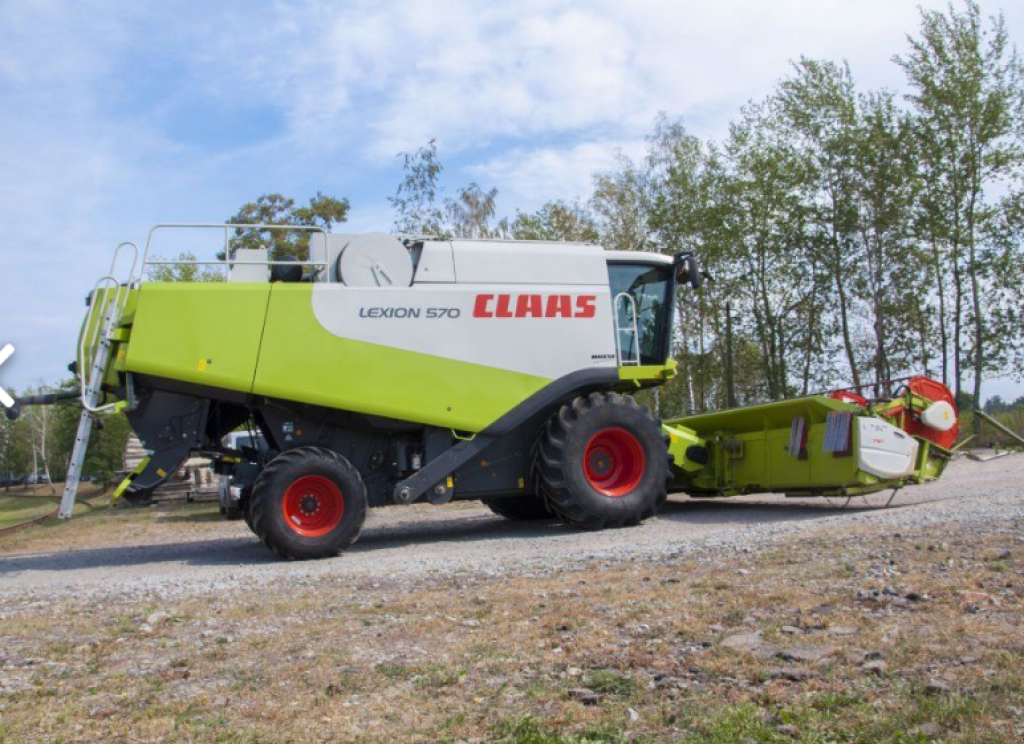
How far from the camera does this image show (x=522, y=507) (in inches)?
526

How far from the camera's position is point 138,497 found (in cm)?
1001

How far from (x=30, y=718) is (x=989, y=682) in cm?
416

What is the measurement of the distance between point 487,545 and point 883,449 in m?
4.65

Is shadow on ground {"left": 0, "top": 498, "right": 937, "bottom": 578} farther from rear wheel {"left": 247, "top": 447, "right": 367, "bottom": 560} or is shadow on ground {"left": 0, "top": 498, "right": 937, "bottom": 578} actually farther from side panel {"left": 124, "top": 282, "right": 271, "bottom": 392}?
side panel {"left": 124, "top": 282, "right": 271, "bottom": 392}

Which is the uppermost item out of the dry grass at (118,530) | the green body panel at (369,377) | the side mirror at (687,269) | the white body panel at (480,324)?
the side mirror at (687,269)

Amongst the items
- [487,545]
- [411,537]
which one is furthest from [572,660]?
[411,537]

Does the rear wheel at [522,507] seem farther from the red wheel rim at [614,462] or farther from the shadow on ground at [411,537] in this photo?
the red wheel rim at [614,462]

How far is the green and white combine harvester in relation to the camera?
998 centimetres

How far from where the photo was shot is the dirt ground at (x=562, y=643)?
3.98 m

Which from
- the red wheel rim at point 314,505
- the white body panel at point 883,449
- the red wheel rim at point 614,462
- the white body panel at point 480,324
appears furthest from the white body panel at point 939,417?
the red wheel rim at point 314,505

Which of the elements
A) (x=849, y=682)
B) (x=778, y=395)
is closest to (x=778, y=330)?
(x=778, y=395)

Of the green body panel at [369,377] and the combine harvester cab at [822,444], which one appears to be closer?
the green body panel at [369,377]

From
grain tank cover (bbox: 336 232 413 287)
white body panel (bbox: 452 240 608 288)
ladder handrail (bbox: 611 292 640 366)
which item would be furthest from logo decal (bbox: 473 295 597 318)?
grain tank cover (bbox: 336 232 413 287)

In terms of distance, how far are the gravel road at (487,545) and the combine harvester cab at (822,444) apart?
0.36m
